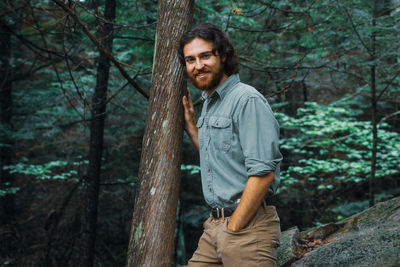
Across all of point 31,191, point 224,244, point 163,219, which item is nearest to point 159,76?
point 163,219

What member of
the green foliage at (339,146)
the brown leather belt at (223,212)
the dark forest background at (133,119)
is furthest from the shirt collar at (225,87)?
the green foliage at (339,146)

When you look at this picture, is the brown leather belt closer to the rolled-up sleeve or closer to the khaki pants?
the khaki pants

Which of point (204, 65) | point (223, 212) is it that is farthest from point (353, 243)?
point (204, 65)

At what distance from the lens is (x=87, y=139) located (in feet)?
32.0

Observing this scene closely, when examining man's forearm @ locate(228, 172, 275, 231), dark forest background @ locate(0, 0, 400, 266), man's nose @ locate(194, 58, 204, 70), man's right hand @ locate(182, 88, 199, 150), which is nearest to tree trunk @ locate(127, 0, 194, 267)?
man's right hand @ locate(182, 88, 199, 150)

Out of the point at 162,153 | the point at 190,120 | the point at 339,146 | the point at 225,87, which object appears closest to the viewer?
the point at 225,87

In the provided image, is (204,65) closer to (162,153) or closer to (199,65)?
(199,65)

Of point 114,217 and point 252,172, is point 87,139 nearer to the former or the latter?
point 114,217

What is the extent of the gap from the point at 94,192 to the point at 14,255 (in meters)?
2.62

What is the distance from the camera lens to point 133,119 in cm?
828

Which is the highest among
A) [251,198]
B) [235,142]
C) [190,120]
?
[190,120]

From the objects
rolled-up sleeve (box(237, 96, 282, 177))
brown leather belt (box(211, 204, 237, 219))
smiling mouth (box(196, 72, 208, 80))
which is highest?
smiling mouth (box(196, 72, 208, 80))

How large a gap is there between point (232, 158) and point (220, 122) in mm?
273

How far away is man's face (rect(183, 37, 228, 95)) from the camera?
99.7 inches
